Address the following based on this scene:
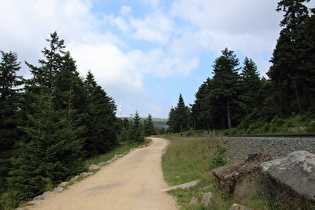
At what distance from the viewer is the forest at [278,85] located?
70.5 feet

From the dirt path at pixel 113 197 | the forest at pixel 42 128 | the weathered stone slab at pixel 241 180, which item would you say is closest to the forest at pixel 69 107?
the forest at pixel 42 128

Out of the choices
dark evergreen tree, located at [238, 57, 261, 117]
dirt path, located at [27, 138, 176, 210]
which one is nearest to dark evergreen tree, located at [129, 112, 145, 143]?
dark evergreen tree, located at [238, 57, 261, 117]

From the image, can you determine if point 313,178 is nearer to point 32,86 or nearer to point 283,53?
point 32,86

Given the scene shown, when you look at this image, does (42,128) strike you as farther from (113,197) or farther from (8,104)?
(8,104)

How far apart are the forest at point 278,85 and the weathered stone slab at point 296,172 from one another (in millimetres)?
12838

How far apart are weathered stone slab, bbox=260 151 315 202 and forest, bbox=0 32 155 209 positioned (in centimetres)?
831

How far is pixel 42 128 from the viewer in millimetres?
9492

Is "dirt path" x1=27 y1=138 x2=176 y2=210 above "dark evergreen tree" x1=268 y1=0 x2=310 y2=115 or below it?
below

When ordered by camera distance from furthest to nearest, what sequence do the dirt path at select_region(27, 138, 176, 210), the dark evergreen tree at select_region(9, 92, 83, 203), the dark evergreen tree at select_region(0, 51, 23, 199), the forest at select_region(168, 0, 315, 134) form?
1. the forest at select_region(168, 0, 315, 134)
2. the dark evergreen tree at select_region(0, 51, 23, 199)
3. the dark evergreen tree at select_region(9, 92, 83, 203)
4. the dirt path at select_region(27, 138, 176, 210)

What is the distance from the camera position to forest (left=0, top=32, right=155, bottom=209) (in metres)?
8.66

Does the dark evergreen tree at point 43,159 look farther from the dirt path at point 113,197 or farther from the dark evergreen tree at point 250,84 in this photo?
the dark evergreen tree at point 250,84

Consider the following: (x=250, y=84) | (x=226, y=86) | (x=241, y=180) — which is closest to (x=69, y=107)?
(x=241, y=180)

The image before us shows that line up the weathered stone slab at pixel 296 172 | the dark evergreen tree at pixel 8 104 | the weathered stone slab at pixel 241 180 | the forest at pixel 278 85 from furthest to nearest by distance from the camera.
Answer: the forest at pixel 278 85 < the dark evergreen tree at pixel 8 104 < the weathered stone slab at pixel 241 180 < the weathered stone slab at pixel 296 172

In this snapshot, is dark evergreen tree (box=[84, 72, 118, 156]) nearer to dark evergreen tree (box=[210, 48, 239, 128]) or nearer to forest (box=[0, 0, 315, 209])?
forest (box=[0, 0, 315, 209])
